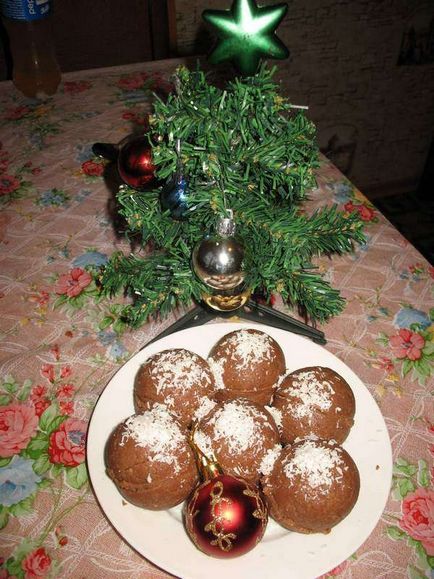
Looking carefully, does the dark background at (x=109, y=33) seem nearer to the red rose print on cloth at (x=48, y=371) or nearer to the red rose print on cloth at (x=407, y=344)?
the red rose print on cloth at (x=48, y=371)

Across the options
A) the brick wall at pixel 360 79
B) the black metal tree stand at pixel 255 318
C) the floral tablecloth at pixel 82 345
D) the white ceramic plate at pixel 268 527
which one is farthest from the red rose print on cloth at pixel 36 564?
the brick wall at pixel 360 79

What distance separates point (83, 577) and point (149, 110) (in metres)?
1.44

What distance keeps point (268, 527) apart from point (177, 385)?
0.81 feet

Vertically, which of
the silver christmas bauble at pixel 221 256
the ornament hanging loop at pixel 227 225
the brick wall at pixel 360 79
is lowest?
the brick wall at pixel 360 79

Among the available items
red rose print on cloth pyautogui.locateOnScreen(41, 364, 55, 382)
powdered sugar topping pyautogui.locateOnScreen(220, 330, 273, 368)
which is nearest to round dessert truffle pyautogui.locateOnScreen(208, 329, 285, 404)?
powdered sugar topping pyautogui.locateOnScreen(220, 330, 273, 368)

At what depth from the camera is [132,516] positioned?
0.70m

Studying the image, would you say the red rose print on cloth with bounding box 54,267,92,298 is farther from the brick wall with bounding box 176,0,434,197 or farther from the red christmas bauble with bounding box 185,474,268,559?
the brick wall with bounding box 176,0,434,197

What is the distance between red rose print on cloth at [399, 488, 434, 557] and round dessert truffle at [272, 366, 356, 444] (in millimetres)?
154

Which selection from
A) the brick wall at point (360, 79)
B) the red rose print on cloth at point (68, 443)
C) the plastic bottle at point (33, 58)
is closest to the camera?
the red rose print on cloth at point (68, 443)

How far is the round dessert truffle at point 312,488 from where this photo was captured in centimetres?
67

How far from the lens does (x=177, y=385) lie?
789mm

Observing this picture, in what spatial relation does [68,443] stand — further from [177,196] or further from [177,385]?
[177,196]

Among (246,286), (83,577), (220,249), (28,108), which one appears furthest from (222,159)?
(28,108)

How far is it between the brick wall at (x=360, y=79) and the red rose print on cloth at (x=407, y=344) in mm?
1819
